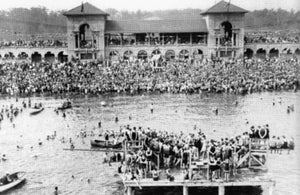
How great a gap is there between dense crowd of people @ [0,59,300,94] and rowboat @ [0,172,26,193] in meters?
39.0

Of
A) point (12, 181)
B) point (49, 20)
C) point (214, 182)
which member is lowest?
point (12, 181)

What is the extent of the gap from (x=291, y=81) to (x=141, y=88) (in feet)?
79.3

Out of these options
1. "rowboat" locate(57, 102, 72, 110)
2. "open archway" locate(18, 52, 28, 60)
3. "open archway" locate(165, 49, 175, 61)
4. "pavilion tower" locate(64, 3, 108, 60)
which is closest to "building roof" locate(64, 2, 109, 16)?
"pavilion tower" locate(64, 3, 108, 60)

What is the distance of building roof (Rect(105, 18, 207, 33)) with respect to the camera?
3873 inches

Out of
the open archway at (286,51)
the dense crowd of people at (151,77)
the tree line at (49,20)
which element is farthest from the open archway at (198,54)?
the tree line at (49,20)

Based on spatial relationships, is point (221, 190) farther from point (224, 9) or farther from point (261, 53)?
point (261, 53)

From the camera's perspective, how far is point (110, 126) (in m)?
58.6

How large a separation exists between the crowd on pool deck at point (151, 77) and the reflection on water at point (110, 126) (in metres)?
3.11

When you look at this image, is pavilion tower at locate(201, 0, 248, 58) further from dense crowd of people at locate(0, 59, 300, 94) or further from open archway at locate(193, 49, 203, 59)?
dense crowd of people at locate(0, 59, 300, 94)

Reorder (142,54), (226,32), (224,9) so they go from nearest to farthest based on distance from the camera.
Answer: (224,9) < (142,54) < (226,32)

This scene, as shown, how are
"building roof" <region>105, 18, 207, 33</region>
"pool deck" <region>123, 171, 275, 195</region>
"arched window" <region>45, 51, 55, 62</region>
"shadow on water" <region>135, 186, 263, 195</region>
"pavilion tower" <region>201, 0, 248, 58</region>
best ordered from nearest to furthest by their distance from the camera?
"pool deck" <region>123, 171, 275, 195</region>
"shadow on water" <region>135, 186, 263, 195</region>
"pavilion tower" <region>201, 0, 248, 58</region>
"building roof" <region>105, 18, 207, 33</region>
"arched window" <region>45, 51, 55, 62</region>

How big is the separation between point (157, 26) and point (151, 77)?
20.1 m

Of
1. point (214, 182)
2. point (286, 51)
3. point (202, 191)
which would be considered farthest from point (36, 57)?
point (214, 182)

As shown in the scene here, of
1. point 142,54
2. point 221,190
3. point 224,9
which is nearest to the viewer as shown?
point 221,190
